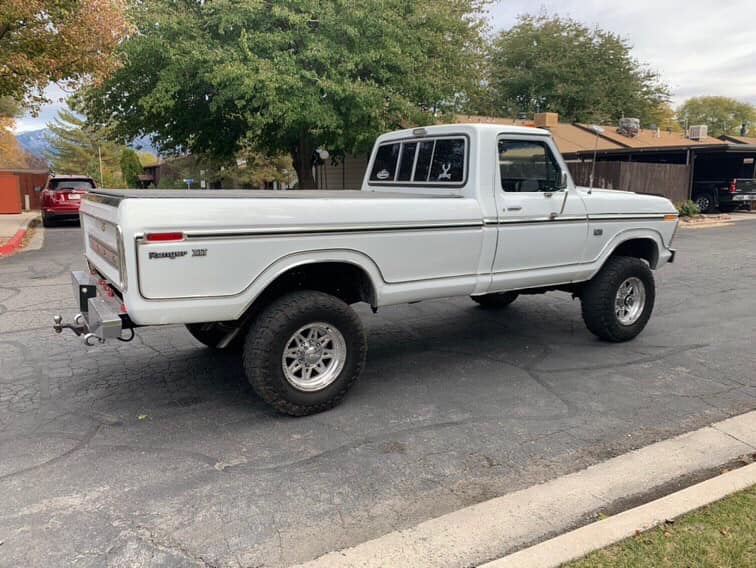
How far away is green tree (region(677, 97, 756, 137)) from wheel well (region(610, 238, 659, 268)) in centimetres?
8086

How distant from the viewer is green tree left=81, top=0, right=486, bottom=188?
44.9ft

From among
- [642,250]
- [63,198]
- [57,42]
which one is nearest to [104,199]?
[642,250]

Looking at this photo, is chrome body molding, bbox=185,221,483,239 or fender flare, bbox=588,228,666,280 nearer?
chrome body molding, bbox=185,221,483,239

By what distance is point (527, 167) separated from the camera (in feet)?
17.2

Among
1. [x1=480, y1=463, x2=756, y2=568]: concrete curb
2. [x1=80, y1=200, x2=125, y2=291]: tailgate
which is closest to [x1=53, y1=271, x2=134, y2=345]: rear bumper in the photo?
[x1=80, y1=200, x2=125, y2=291]: tailgate

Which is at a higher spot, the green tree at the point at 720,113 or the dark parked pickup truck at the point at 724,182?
the green tree at the point at 720,113

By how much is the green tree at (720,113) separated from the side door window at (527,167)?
82099mm

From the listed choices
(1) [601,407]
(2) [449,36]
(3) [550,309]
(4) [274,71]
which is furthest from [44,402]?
(2) [449,36]

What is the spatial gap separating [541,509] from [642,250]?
4132 mm

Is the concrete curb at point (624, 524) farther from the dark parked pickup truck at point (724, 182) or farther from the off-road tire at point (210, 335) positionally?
the dark parked pickup truck at point (724, 182)

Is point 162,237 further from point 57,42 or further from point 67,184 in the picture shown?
point 67,184

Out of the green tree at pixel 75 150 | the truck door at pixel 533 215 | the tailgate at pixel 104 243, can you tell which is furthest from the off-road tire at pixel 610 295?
the green tree at pixel 75 150

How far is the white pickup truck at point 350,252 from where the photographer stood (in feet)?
11.6

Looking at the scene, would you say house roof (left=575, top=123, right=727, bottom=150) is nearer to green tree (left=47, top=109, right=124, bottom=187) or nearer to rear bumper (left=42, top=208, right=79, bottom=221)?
rear bumper (left=42, top=208, right=79, bottom=221)
